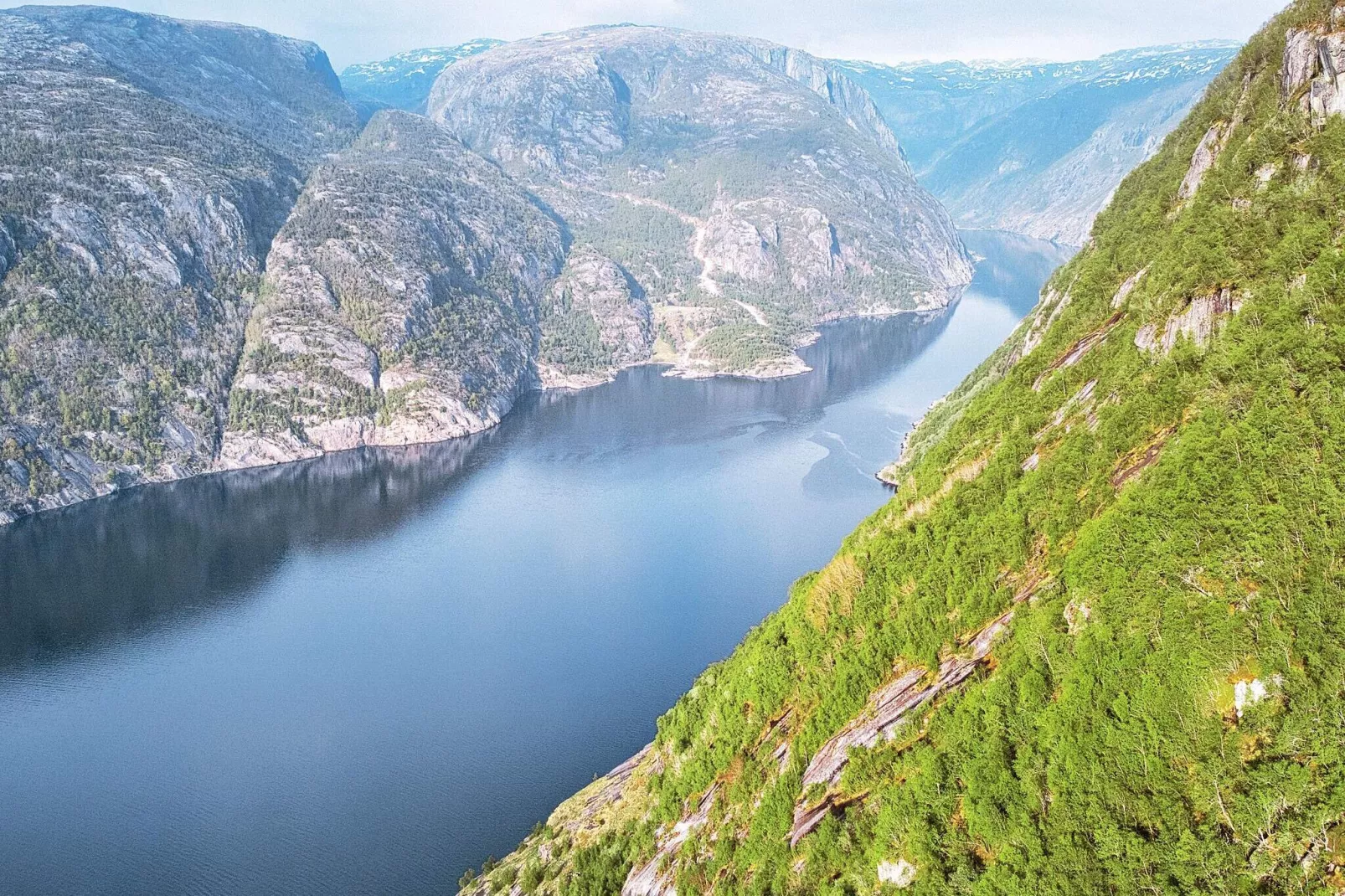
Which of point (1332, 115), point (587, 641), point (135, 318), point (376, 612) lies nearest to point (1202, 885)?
point (1332, 115)

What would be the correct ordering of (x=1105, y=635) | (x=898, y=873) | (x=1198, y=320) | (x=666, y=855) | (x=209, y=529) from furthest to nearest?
(x=209, y=529) → (x=666, y=855) → (x=1198, y=320) → (x=898, y=873) → (x=1105, y=635)

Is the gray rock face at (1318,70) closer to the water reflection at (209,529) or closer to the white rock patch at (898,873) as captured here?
the white rock patch at (898,873)

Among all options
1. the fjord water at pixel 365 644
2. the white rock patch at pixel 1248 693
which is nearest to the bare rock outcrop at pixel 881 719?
the white rock patch at pixel 1248 693

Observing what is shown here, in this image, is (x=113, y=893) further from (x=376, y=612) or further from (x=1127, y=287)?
(x=1127, y=287)

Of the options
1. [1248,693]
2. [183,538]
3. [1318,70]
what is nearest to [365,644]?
[183,538]

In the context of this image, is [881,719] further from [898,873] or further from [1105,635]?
[1105,635]

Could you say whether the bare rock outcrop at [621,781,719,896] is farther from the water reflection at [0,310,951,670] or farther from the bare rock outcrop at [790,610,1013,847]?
the water reflection at [0,310,951,670]

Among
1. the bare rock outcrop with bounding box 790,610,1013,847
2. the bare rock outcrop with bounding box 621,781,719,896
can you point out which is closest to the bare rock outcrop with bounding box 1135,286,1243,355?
the bare rock outcrop with bounding box 790,610,1013,847
